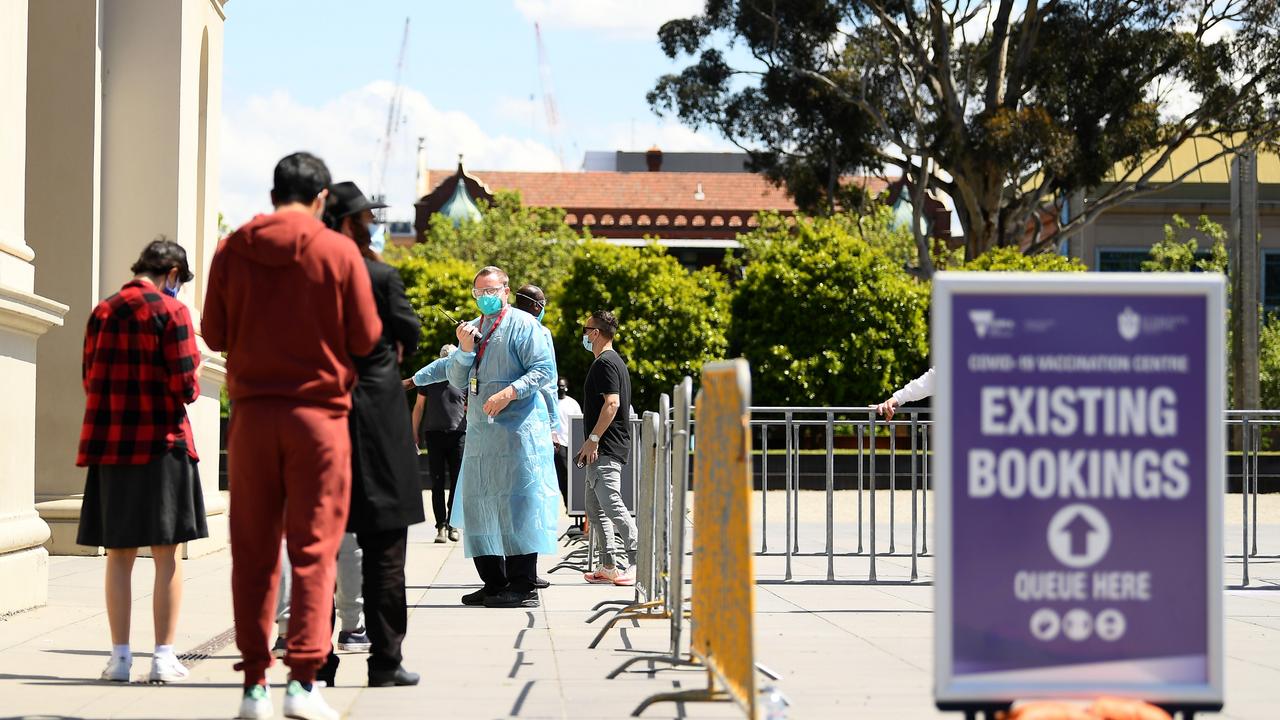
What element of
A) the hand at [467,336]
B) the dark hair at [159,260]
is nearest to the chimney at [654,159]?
the hand at [467,336]

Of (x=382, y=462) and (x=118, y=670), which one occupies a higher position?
(x=382, y=462)

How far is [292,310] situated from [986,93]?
31.1 meters

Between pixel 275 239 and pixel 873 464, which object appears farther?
pixel 873 464

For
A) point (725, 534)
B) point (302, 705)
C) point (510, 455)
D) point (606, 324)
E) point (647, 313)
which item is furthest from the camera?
point (647, 313)

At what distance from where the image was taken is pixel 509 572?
9242 mm

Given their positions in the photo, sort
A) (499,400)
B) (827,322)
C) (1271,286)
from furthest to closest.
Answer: (1271,286)
(827,322)
(499,400)

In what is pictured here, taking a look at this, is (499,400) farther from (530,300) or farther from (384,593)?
(384,593)

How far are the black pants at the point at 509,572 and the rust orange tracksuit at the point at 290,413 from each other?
3.88 meters

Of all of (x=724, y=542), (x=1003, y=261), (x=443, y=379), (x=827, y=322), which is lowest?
(x=724, y=542)

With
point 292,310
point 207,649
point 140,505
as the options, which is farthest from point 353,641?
point 292,310

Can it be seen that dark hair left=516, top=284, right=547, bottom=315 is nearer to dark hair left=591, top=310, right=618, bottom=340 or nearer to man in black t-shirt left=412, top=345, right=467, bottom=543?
dark hair left=591, top=310, right=618, bottom=340

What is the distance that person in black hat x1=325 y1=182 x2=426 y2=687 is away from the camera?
5.88m

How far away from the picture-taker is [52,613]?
8.36 meters

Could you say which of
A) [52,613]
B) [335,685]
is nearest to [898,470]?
[52,613]
